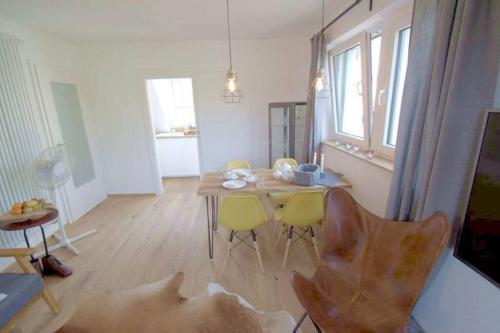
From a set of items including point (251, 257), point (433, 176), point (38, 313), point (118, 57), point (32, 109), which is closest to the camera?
point (433, 176)

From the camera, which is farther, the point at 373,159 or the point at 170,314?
the point at 373,159

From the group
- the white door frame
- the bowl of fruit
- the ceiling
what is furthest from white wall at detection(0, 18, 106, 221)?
the bowl of fruit

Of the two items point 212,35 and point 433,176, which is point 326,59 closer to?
point 212,35

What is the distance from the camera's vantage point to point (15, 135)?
253 centimetres

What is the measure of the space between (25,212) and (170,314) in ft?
5.28

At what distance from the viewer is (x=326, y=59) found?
2.97m

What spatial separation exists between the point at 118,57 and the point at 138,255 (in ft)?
10.1

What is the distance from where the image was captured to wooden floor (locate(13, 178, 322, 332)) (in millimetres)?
1991

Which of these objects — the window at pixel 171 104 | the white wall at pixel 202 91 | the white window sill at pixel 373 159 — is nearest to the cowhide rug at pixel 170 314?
the white window sill at pixel 373 159

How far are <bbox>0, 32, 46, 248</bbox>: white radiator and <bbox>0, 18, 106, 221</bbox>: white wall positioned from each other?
0.51 feet

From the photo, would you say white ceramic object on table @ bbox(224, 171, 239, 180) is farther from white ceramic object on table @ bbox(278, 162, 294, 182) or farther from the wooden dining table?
white ceramic object on table @ bbox(278, 162, 294, 182)

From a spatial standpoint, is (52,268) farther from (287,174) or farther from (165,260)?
(287,174)

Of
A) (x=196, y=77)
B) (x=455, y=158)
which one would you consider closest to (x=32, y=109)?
(x=196, y=77)

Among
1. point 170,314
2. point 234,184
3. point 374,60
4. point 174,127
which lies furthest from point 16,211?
point 174,127
